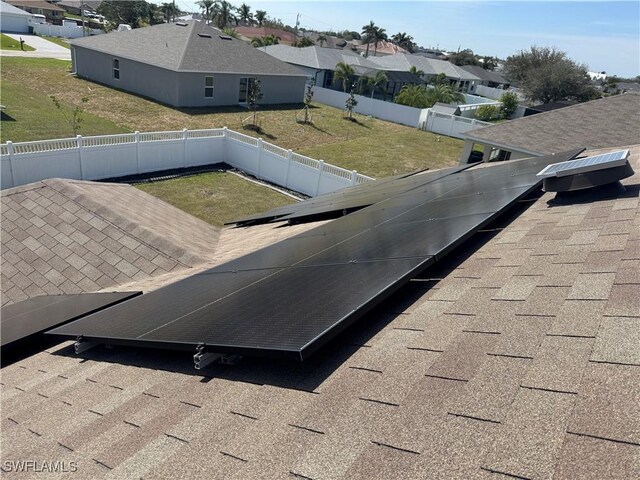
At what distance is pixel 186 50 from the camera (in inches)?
1545

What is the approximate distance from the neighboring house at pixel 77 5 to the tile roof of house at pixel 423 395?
144252 millimetres

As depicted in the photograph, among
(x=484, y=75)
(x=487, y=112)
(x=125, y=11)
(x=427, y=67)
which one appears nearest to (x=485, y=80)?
(x=484, y=75)

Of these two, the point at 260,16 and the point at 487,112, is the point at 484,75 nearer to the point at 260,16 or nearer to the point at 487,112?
the point at 487,112

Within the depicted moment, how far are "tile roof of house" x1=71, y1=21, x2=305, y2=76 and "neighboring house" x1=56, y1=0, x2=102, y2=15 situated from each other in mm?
96000

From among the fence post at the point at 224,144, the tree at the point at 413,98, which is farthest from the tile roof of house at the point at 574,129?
the tree at the point at 413,98

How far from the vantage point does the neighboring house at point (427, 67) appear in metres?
69.7

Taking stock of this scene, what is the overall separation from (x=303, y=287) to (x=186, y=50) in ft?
136

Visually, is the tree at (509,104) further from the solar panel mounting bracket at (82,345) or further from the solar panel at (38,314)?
the solar panel mounting bracket at (82,345)

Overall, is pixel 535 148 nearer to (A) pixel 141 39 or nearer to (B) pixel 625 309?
(B) pixel 625 309

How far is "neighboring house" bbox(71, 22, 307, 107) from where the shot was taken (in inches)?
1503

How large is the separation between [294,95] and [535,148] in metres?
33.2

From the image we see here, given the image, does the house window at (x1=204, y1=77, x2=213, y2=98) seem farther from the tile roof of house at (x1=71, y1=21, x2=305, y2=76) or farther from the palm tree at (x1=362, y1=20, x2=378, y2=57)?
the palm tree at (x1=362, y1=20, x2=378, y2=57)

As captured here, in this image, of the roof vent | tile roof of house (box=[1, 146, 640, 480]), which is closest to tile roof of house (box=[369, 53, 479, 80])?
the roof vent

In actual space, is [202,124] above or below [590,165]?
below
